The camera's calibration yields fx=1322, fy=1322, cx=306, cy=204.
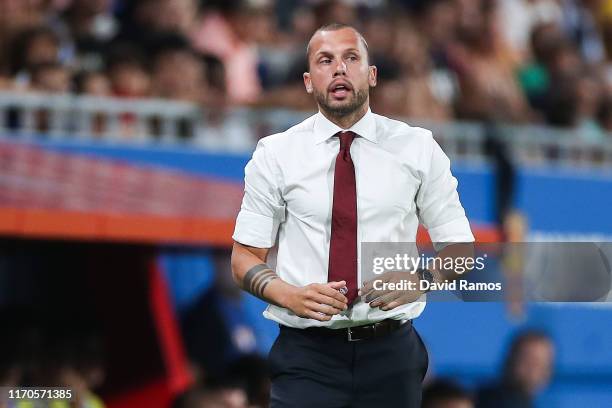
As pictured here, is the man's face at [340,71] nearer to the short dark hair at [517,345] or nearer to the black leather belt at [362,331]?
the black leather belt at [362,331]

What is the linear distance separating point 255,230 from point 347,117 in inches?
18.3

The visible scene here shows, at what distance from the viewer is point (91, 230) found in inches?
267

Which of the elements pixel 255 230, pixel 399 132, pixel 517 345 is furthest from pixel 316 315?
pixel 517 345

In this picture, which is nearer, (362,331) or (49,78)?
(362,331)

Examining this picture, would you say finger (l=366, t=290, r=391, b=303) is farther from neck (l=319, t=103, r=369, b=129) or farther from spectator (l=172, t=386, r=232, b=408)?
spectator (l=172, t=386, r=232, b=408)

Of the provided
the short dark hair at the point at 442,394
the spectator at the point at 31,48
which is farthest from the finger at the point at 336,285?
the spectator at the point at 31,48

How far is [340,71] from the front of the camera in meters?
4.09

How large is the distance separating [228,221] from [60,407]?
1715mm

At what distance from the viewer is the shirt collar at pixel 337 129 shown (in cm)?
423

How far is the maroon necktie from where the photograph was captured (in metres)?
4.08

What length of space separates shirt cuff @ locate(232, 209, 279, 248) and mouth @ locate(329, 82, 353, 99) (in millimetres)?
441

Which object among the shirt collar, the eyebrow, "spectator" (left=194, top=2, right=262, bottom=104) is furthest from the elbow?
"spectator" (left=194, top=2, right=262, bottom=104)

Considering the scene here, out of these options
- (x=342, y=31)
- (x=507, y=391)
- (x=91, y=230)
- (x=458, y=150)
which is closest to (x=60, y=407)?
(x=91, y=230)

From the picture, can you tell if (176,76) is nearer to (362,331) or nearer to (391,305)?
(362,331)
